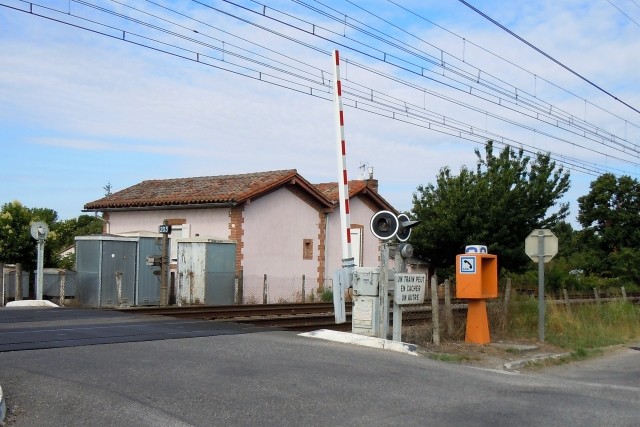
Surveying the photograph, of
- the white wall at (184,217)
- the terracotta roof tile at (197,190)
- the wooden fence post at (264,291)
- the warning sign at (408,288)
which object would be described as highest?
the terracotta roof tile at (197,190)

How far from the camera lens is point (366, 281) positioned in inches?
540

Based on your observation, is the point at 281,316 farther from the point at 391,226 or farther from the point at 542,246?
the point at 542,246

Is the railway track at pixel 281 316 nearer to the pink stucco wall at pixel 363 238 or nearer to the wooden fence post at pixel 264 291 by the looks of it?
the wooden fence post at pixel 264 291

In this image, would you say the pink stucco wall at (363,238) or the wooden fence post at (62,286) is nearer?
the wooden fence post at (62,286)

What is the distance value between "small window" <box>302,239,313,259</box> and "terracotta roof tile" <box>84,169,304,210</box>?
3.12 metres

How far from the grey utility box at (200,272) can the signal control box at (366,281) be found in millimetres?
13230

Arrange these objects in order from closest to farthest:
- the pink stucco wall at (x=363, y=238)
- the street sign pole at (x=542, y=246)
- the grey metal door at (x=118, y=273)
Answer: the street sign pole at (x=542, y=246)
the grey metal door at (x=118, y=273)
the pink stucco wall at (x=363, y=238)

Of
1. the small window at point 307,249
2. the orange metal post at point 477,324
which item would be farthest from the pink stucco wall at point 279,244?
the orange metal post at point 477,324

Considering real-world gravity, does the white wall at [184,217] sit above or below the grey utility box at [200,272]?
above

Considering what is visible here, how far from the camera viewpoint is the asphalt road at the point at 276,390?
7355mm

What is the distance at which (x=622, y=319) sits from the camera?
2016cm

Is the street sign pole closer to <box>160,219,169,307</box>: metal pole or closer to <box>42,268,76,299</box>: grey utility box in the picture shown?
<box>160,219,169,307</box>: metal pole

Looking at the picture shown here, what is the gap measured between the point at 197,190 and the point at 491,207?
12175 millimetres

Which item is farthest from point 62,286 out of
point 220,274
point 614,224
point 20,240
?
point 614,224
